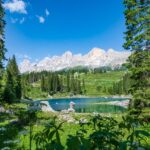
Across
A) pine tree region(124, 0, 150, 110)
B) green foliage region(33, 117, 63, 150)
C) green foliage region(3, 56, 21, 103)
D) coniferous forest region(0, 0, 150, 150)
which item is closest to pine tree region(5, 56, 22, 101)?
green foliage region(3, 56, 21, 103)

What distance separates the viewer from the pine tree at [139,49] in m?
23.1

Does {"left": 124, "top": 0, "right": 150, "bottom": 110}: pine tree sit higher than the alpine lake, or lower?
higher

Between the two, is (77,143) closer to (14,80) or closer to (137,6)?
(137,6)

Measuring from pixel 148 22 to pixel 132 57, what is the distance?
3.16 meters

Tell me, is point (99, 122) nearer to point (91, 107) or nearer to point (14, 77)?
point (14, 77)

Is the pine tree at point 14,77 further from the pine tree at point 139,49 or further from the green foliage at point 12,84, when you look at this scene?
the pine tree at point 139,49

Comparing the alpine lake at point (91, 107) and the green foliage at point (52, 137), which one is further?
the alpine lake at point (91, 107)

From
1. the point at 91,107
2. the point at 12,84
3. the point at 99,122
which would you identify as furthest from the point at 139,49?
the point at 91,107

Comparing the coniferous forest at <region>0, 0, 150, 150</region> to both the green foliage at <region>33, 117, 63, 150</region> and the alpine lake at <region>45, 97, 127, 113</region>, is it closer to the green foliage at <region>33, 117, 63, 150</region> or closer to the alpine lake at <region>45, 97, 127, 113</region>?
the green foliage at <region>33, 117, 63, 150</region>

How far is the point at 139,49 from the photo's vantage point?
24.9 m

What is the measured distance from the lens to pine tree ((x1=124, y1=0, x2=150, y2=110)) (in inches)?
910

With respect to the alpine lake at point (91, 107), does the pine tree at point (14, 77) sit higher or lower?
higher

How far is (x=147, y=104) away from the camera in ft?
75.8

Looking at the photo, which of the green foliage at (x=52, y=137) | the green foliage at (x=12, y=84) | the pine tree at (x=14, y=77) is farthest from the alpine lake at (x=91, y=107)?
the green foliage at (x=52, y=137)
